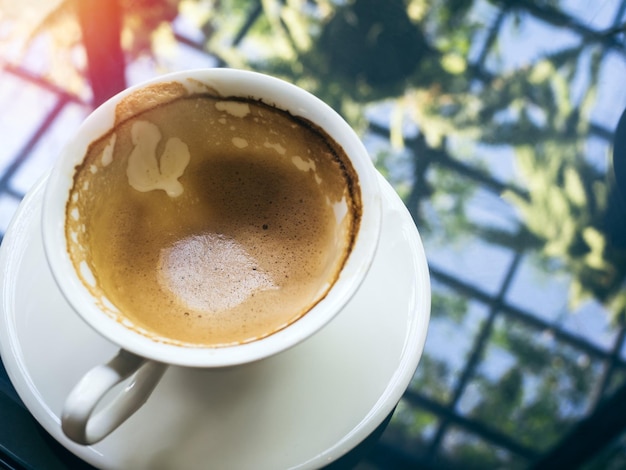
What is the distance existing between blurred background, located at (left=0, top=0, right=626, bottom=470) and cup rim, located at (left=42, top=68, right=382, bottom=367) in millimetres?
282

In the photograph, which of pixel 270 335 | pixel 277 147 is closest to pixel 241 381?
pixel 270 335

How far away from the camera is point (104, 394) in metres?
0.65

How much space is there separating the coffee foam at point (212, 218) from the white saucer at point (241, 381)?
2.6 inches

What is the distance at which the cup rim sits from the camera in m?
0.67

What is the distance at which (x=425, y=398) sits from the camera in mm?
946

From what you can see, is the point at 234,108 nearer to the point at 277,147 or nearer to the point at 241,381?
the point at 277,147

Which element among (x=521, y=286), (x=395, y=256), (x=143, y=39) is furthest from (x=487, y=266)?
(x=143, y=39)

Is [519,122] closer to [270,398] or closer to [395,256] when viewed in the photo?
[395,256]

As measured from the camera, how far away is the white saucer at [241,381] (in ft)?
2.56

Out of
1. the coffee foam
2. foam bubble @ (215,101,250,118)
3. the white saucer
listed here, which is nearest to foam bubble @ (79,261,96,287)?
the coffee foam

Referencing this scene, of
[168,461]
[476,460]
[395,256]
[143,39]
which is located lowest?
[476,460]

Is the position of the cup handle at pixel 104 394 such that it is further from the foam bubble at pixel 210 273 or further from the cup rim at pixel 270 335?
the foam bubble at pixel 210 273

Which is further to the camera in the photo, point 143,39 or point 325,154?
point 143,39

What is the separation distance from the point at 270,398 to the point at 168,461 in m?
0.13
